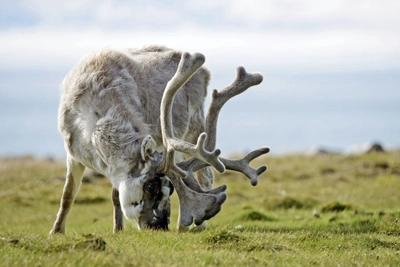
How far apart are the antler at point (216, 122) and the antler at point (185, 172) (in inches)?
9.3

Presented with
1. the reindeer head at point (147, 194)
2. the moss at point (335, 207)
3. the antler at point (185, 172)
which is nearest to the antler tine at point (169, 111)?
the antler at point (185, 172)

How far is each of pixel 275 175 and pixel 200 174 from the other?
35.3ft

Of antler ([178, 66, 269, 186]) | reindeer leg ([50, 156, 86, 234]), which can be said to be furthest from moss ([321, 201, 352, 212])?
reindeer leg ([50, 156, 86, 234])

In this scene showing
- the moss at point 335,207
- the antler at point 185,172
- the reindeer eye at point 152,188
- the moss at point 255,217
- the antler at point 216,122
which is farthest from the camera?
the moss at point 335,207

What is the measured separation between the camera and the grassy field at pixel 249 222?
8.00 m

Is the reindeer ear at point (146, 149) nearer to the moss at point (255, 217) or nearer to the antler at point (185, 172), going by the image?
the antler at point (185, 172)

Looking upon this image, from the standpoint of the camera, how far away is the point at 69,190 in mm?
13102

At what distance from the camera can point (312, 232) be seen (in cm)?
1059

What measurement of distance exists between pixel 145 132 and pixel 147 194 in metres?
1.15

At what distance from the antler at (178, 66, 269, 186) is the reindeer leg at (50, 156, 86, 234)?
2848mm

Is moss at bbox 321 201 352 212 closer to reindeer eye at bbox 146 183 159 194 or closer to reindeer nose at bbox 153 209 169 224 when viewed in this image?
reindeer nose at bbox 153 209 169 224

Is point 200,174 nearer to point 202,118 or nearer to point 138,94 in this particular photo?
point 202,118

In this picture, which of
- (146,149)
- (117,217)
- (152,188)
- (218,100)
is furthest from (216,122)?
(117,217)

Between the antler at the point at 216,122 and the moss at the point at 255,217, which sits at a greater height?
the antler at the point at 216,122
